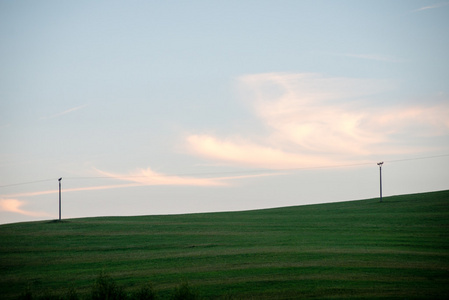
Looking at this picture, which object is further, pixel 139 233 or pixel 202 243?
pixel 139 233

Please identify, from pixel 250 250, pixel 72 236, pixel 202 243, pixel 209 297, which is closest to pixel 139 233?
pixel 72 236

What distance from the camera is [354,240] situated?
35.6 m

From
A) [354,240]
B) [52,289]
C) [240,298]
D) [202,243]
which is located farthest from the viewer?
[202,243]

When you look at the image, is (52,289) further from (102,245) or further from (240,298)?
(102,245)

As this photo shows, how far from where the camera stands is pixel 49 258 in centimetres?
3488

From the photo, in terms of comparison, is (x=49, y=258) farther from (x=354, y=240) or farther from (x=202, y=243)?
(x=354, y=240)

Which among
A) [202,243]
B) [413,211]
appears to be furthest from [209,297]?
[413,211]

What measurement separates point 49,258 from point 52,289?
389 inches

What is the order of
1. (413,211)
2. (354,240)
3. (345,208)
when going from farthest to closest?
(345,208)
(413,211)
(354,240)

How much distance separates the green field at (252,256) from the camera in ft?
77.1

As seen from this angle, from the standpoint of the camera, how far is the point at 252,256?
1215 inches

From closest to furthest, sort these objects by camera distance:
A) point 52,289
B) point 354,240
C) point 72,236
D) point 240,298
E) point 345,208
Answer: point 240,298 → point 52,289 → point 354,240 → point 72,236 → point 345,208

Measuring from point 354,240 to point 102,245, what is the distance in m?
20.3

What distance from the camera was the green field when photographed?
23500mm
